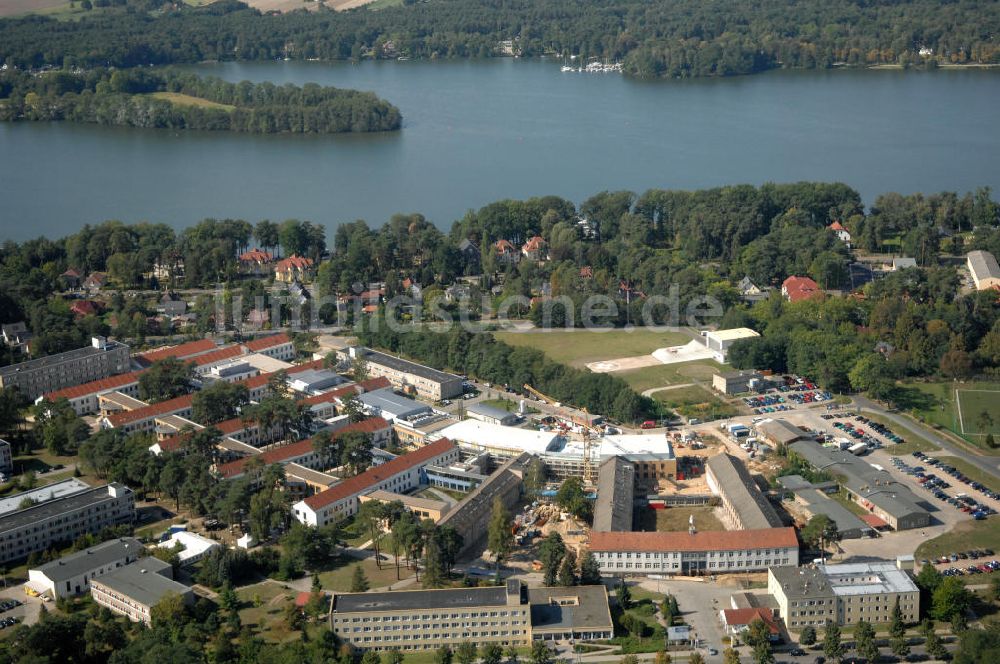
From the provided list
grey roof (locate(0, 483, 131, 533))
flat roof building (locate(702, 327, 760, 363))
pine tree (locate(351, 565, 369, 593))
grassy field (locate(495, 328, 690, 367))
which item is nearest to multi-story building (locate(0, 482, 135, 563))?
grey roof (locate(0, 483, 131, 533))

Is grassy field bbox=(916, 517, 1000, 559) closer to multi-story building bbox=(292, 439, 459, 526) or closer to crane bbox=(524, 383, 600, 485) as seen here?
crane bbox=(524, 383, 600, 485)

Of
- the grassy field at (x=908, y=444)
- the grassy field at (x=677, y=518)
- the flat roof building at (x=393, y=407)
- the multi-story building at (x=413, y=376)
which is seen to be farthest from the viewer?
the multi-story building at (x=413, y=376)

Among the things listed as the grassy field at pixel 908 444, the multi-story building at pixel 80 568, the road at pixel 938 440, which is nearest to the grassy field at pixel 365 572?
the multi-story building at pixel 80 568

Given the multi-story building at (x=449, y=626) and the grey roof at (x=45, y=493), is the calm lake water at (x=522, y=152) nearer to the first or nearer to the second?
the grey roof at (x=45, y=493)

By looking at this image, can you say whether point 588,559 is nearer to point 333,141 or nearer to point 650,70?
point 333,141

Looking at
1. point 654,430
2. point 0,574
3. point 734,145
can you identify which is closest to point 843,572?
point 654,430

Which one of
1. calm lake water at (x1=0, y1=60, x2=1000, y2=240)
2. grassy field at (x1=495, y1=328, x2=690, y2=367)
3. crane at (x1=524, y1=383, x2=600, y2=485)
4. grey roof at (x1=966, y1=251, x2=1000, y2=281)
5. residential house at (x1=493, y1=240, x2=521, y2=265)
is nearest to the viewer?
crane at (x1=524, y1=383, x2=600, y2=485)

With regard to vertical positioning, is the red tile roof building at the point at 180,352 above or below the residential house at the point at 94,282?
below

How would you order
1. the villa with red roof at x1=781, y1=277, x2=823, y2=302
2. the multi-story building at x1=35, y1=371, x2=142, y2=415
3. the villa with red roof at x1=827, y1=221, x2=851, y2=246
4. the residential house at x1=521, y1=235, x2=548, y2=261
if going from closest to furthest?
the multi-story building at x1=35, y1=371, x2=142, y2=415, the villa with red roof at x1=781, y1=277, x2=823, y2=302, the residential house at x1=521, y1=235, x2=548, y2=261, the villa with red roof at x1=827, y1=221, x2=851, y2=246
